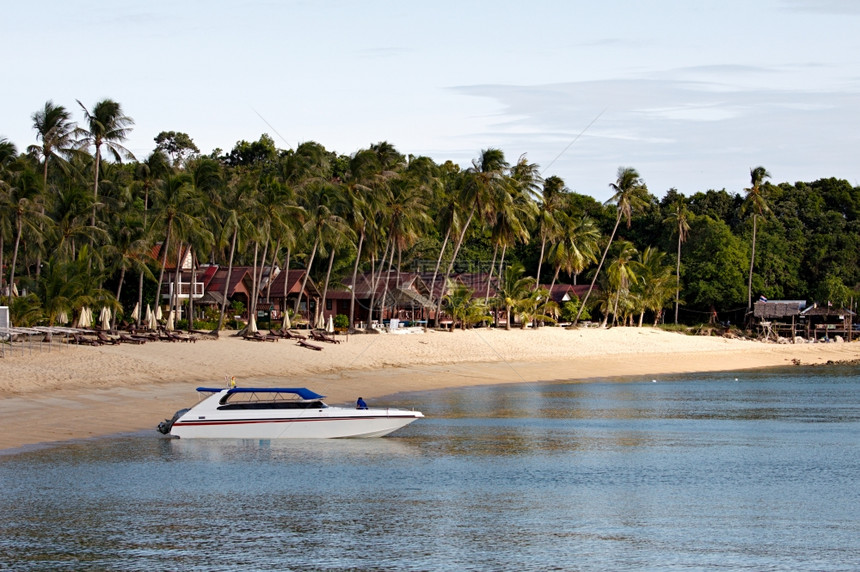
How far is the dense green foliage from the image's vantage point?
52.7m

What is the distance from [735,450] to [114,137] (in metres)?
41.7

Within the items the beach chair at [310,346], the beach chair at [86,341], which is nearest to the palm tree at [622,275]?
the beach chair at [310,346]

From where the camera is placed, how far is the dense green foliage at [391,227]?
2073 inches

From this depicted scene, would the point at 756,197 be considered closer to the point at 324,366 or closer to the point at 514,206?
the point at 514,206

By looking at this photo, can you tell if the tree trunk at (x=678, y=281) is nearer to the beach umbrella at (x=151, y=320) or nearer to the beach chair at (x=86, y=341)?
the beach umbrella at (x=151, y=320)

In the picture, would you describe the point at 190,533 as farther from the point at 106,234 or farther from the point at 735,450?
the point at 106,234

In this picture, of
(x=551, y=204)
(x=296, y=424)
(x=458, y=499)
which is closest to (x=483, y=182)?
(x=551, y=204)

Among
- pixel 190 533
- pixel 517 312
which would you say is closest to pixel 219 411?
pixel 190 533

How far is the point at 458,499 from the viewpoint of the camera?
2048cm

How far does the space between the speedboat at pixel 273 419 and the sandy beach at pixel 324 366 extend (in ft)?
6.80

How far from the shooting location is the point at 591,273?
9125 cm

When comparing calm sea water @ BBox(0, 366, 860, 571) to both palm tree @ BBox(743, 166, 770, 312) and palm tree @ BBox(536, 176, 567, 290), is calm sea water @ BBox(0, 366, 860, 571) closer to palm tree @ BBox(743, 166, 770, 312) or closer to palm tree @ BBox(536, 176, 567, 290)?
palm tree @ BBox(536, 176, 567, 290)

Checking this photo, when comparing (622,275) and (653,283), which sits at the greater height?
(622,275)

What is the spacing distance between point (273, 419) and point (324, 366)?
1776 cm
